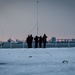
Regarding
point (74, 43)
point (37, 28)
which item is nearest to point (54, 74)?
point (37, 28)

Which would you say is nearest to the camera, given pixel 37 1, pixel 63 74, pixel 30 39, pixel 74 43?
pixel 63 74

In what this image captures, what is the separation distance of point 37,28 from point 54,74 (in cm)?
3385

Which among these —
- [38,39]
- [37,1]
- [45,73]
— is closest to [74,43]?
[37,1]

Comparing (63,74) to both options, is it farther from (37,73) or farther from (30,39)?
(30,39)

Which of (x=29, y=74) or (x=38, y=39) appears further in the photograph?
(x=38, y=39)

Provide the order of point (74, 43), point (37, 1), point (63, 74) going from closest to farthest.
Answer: point (63, 74), point (37, 1), point (74, 43)

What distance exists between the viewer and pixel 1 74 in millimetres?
7020

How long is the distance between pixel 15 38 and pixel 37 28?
4550 mm

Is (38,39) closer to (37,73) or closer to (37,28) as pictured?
(37,28)

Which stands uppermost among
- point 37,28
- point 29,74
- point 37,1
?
point 37,1

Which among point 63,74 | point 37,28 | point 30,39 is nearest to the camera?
point 63,74

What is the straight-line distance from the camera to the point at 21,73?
285 inches

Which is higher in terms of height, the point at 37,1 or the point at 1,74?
the point at 37,1

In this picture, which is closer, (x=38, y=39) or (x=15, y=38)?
(x=38, y=39)
